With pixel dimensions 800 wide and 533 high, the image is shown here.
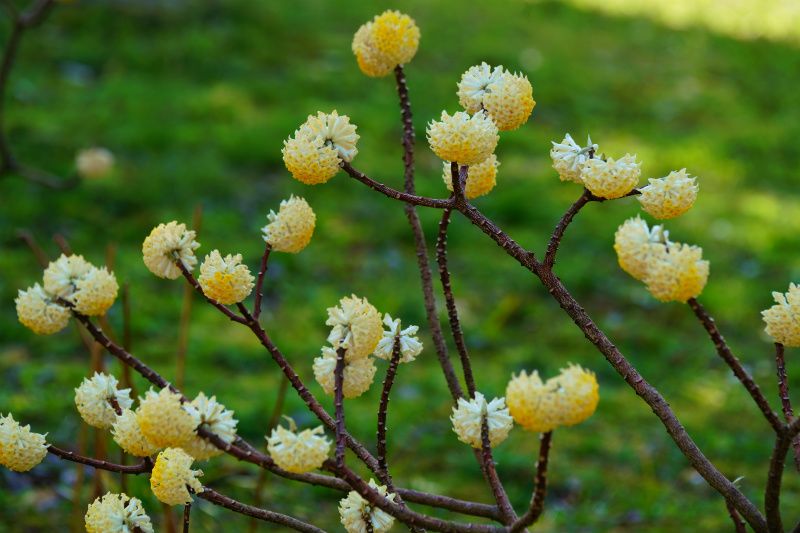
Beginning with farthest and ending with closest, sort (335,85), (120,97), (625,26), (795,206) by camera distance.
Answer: (625,26) → (335,85) → (120,97) → (795,206)

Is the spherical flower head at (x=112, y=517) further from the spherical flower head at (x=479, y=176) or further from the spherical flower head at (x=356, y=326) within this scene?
the spherical flower head at (x=479, y=176)

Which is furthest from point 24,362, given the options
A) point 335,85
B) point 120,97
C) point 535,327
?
point 335,85

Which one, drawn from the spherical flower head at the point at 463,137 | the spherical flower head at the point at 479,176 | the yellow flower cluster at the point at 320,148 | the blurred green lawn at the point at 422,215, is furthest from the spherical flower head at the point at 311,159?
the blurred green lawn at the point at 422,215

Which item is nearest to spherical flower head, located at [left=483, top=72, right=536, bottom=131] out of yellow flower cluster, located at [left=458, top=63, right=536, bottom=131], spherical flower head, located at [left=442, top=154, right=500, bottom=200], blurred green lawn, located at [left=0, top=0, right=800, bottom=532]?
yellow flower cluster, located at [left=458, top=63, right=536, bottom=131]

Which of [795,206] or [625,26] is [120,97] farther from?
[625,26]

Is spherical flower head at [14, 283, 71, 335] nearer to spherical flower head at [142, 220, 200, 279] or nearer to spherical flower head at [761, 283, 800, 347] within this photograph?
spherical flower head at [142, 220, 200, 279]

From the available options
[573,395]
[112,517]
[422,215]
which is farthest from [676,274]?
[422,215]
